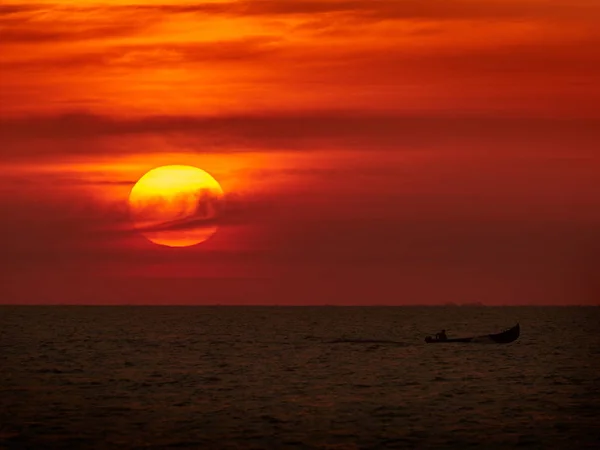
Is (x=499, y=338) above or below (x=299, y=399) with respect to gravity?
above

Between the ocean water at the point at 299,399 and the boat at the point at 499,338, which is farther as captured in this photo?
the boat at the point at 499,338

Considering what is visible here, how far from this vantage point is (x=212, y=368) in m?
126

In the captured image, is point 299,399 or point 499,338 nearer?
point 299,399

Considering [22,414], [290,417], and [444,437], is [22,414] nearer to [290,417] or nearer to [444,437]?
[290,417]

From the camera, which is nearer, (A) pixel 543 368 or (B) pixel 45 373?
(B) pixel 45 373

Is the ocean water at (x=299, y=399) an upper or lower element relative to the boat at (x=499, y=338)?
lower

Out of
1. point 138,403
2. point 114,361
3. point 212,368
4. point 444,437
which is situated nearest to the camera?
point 444,437

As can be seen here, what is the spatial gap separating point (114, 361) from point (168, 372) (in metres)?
19.4

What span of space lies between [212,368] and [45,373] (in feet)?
56.7

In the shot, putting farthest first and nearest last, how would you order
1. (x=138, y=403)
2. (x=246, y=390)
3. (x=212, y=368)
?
1. (x=212, y=368)
2. (x=246, y=390)
3. (x=138, y=403)

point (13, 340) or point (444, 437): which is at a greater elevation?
point (13, 340)

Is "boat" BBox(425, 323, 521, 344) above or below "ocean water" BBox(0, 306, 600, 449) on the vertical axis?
above

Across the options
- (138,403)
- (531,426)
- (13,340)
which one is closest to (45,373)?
(138,403)

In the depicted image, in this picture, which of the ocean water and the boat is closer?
the ocean water
